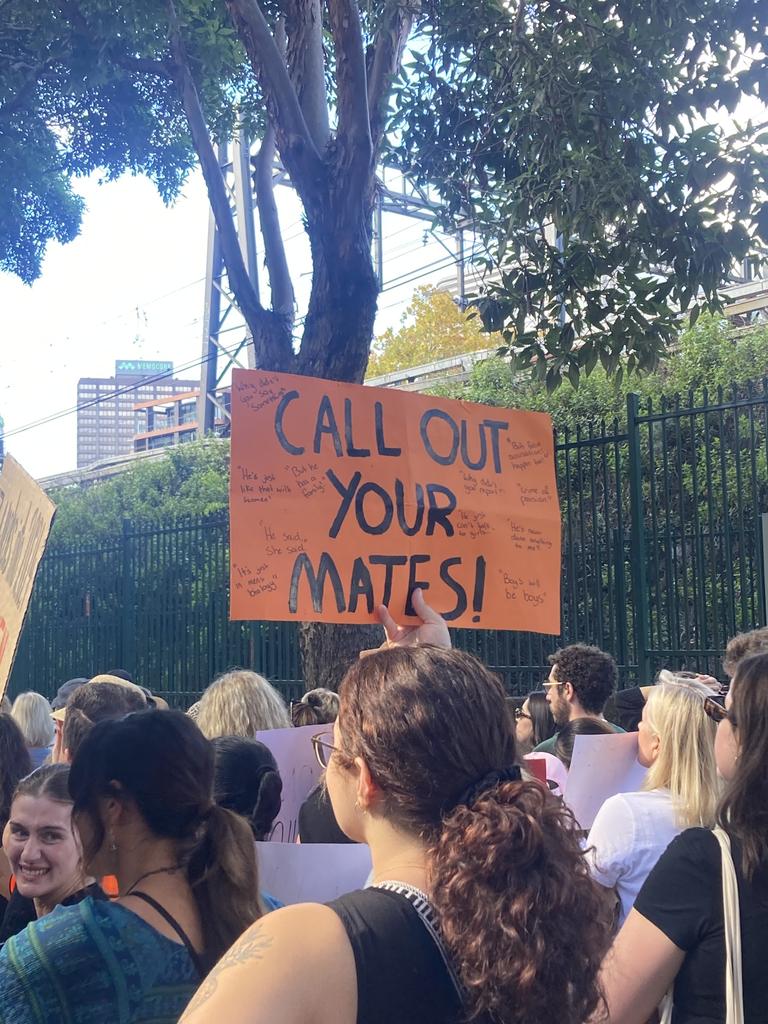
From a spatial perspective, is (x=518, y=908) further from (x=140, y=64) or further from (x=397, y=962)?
(x=140, y=64)

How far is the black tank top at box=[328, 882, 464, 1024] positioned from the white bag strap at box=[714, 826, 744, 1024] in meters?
0.87

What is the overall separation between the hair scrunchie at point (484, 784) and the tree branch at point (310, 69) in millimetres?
5475

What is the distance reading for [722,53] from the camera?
6.43 m

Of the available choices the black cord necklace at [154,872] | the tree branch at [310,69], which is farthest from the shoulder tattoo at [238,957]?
the tree branch at [310,69]

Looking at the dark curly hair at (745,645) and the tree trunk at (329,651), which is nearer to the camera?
the dark curly hair at (745,645)

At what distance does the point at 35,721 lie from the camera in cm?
593

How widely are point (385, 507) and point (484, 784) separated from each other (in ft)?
7.59

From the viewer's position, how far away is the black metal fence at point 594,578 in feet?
23.1

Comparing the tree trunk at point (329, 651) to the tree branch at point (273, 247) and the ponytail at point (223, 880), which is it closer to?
the tree branch at point (273, 247)

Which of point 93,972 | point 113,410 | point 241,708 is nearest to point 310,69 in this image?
point 241,708

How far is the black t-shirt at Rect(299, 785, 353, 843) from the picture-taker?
3.63 metres

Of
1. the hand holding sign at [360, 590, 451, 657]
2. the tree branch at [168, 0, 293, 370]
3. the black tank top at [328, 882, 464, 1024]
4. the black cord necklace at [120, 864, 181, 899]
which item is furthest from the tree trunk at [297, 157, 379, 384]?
the black tank top at [328, 882, 464, 1024]

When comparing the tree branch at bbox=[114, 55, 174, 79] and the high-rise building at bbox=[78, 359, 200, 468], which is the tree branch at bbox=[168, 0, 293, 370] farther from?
the high-rise building at bbox=[78, 359, 200, 468]

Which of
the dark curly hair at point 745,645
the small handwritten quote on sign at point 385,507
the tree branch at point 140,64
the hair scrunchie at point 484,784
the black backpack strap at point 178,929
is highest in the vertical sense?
the tree branch at point 140,64
